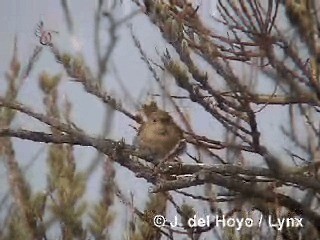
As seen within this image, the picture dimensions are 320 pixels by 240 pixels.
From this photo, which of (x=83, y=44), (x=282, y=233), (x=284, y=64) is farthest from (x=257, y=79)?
(x=83, y=44)

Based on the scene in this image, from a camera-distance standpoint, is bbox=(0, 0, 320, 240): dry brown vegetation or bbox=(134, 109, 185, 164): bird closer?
bbox=(0, 0, 320, 240): dry brown vegetation

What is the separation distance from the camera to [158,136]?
1094 millimetres

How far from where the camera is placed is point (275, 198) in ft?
3.34

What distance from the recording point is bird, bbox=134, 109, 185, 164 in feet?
3.57

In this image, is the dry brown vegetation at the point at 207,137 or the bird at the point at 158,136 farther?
the bird at the point at 158,136

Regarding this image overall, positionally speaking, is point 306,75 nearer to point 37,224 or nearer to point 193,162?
point 193,162

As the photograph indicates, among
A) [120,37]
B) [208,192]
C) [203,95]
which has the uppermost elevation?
[120,37]

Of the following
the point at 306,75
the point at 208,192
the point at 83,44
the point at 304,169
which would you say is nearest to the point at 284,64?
the point at 306,75

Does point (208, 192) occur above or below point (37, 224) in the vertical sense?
above

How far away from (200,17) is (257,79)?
175 mm

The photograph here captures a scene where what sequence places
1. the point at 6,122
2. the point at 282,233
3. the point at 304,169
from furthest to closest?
the point at 6,122 < the point at 282,233 < the point at 304,169

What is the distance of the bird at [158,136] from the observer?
109 cm

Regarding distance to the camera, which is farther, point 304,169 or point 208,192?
point 208,192

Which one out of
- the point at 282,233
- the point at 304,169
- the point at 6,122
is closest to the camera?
the point at 304,169
